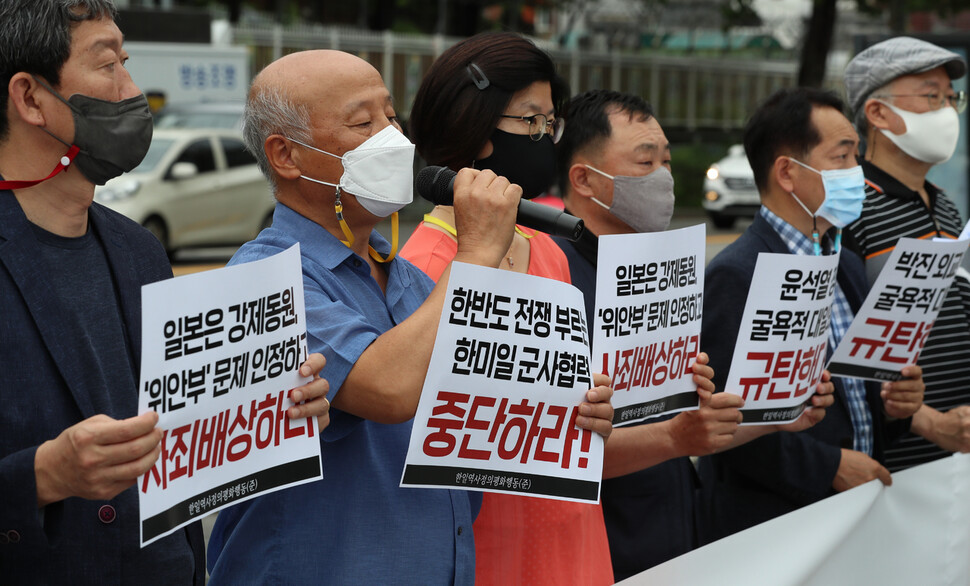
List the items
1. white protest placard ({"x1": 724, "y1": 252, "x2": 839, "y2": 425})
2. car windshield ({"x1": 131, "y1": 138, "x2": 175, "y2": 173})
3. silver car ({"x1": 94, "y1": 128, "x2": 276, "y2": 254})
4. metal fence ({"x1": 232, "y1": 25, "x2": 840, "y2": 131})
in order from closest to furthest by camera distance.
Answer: white protest placard ({"x1": 724, "y1": 252, "x2": 839, "y2": 425})
silver car ({"x1": 94, "y1": 128, "x2": 276, "y2": 254})
car windshield ({"x1": 131, "y1": 138, "x2": 175, "y2": 173})
metal fence ({"x1": 232, "y1": 25, "x2": 840, "y2": 131})

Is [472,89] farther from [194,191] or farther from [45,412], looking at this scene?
[194,191]

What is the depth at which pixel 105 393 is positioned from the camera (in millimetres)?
2000

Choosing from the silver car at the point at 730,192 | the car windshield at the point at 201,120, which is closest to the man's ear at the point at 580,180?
the car windshield at the point at 201,120

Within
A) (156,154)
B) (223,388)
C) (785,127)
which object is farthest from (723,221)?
(223,388)

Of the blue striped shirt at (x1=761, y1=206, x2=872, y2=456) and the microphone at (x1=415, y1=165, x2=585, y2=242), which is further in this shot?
the blue striped shirt at (x1=761, y1=206, x2=872, y2=456)

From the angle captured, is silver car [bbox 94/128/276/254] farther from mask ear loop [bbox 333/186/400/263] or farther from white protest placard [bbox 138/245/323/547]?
white protest placard [bbox 138/245/323/547]

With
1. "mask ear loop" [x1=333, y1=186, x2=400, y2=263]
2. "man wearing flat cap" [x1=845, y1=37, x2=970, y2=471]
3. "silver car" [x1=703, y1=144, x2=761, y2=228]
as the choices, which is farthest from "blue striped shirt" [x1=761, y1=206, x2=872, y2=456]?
"silver car" [x1=703, y1=144, x2=761, y2=228]

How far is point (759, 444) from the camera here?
10.1 ft

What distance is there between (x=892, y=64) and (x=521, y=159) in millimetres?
1876

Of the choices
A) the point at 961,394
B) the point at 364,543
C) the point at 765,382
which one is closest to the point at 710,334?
the point at 765,382

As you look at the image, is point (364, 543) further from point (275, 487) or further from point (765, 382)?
point (765, 382)

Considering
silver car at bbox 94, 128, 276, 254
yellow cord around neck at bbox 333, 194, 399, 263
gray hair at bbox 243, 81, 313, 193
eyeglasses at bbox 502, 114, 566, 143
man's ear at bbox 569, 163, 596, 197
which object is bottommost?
silver car at bbox 94, 128, 276, 254

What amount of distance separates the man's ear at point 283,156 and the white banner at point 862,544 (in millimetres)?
1099

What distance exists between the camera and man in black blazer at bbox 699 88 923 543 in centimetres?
307
